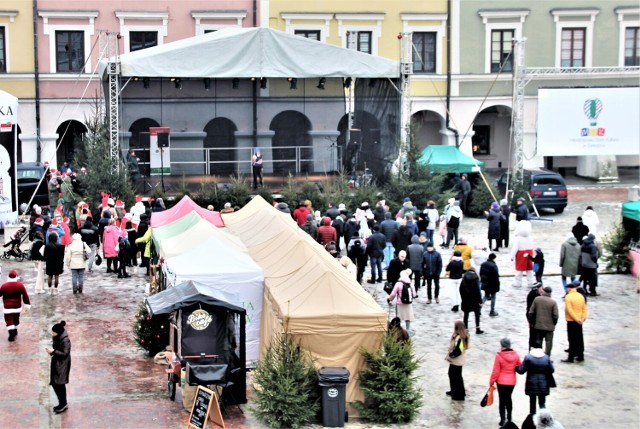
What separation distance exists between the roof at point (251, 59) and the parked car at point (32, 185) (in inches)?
141

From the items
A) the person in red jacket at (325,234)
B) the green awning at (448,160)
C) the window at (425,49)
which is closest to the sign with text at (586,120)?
the window at (425,49)

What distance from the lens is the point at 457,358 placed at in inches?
678

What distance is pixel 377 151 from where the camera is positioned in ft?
117

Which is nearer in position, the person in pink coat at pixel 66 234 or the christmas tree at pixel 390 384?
the christmas tree at pixel 390 384

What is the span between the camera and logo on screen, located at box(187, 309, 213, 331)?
16.4m

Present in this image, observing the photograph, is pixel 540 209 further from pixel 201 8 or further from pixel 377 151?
pixel 201 8

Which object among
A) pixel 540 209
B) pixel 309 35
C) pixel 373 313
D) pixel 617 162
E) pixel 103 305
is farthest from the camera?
pixel 617 162

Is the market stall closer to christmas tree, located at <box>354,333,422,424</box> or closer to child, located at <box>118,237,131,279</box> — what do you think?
christmas tree, located at <box>354,333,422,424</box>

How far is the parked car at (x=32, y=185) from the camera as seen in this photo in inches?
1289

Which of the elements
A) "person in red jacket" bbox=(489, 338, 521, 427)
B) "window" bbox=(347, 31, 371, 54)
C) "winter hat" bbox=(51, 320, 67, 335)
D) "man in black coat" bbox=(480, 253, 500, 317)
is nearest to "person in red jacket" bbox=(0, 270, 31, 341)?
"winter hat" bbox=(51, 320, 67, 335)

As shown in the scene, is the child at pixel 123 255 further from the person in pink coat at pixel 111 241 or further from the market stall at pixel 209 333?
the market stall at pixel 209 333

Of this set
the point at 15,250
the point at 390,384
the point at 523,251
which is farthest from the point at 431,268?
the point at 15,250

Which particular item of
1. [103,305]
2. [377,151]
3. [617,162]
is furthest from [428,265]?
[617,162]

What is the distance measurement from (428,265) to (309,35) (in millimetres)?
20173
